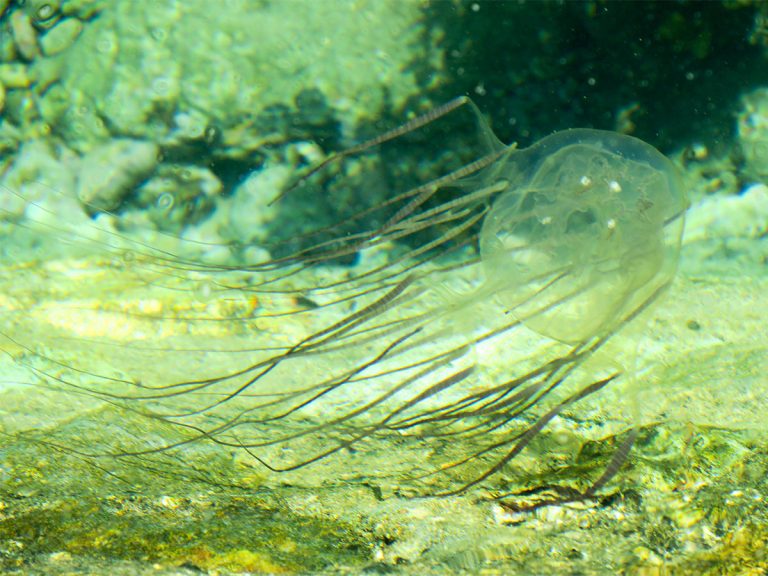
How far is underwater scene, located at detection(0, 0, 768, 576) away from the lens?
4.81 feet

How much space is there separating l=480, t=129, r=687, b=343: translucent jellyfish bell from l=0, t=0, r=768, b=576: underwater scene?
0.04ft

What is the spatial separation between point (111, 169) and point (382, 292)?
1.48m

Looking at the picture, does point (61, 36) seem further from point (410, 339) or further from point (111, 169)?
point (410, 339)

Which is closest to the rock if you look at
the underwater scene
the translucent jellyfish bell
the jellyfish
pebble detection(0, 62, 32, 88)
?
the underwater scene

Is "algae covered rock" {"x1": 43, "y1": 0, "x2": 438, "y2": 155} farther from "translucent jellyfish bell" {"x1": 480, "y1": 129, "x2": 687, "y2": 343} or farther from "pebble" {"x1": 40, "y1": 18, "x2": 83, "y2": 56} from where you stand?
"translucent jellyfish bell" {"x1": 480, "y1": 129, "x2": 687, "y2": 343}

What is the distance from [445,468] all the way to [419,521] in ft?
0.96

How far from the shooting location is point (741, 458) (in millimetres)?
1642

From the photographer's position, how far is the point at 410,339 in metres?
2.54

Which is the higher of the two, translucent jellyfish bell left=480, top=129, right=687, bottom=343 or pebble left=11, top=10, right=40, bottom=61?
pebble left=11, top=10, right=40, bottom=61

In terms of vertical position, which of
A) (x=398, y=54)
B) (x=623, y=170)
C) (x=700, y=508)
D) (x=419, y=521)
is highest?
(x=398, y=54)

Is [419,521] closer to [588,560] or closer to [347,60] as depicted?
[588,560]

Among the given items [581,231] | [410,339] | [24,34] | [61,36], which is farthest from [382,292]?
[24,34]

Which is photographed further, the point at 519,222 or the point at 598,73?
the point at 598,73

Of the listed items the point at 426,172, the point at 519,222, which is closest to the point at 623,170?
the point at 519,222
